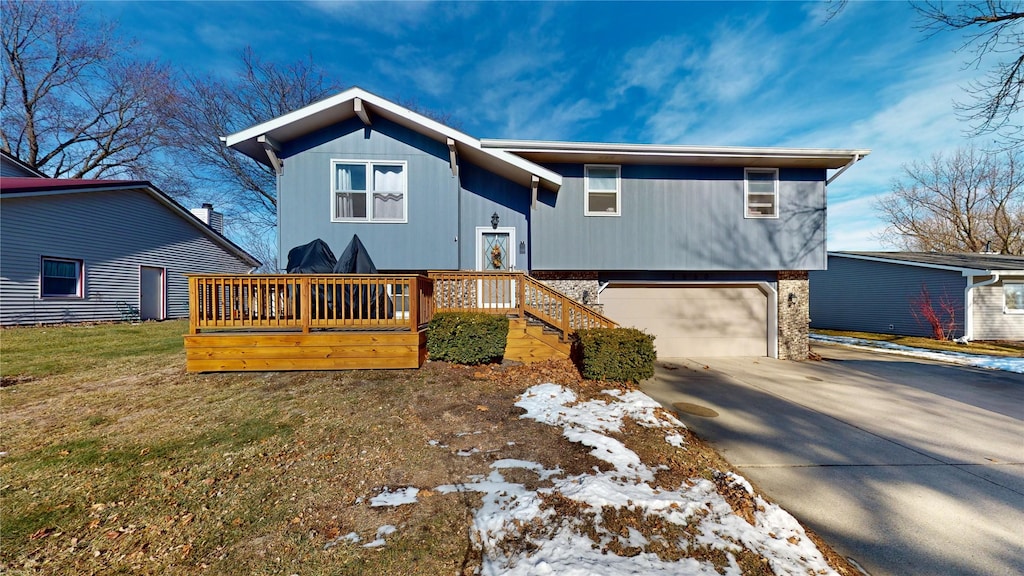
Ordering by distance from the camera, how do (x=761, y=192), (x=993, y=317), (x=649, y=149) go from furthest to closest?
(x=993, y=317)
(x=761, y=192)
(x=649, y=149)

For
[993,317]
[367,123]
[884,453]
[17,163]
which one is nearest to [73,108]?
[17,163]

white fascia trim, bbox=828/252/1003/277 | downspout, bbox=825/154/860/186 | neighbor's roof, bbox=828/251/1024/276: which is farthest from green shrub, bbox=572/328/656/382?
neighbor's roof, bbox=828/251/1024/276

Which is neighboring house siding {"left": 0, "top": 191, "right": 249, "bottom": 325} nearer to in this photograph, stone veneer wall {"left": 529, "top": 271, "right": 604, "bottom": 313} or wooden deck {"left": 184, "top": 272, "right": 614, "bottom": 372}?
wooden deck {"left": 184, "top": 272, "right": 614, "bottom": 372}

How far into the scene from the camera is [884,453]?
3.87m

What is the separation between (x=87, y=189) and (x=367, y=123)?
10.2 metres

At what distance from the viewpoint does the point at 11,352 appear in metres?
6.91

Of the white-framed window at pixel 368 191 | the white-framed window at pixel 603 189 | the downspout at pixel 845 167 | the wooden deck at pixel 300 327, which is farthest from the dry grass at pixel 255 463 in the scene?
the downspout at pixel 845 167

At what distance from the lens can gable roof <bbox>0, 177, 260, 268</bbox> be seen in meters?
9.55

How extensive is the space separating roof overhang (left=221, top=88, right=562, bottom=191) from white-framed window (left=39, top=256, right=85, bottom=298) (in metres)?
8.22

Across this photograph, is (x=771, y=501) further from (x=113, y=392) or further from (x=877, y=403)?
(x=113, y=392)

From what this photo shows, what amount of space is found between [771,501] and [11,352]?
42.1ft

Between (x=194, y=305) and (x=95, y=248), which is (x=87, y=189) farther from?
(x=194, y=305)

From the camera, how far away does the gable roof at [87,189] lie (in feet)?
31.3

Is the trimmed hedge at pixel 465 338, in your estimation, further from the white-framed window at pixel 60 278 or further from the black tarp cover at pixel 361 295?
the white-framed window at pixel 60 278
